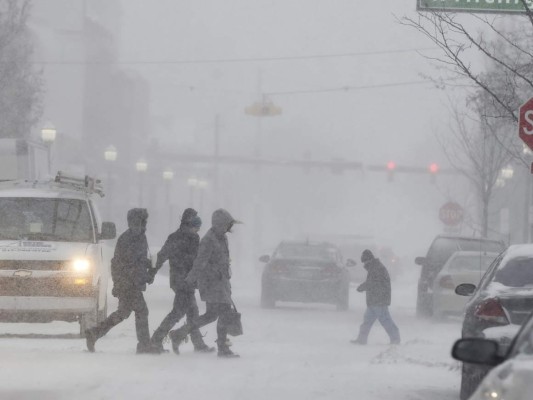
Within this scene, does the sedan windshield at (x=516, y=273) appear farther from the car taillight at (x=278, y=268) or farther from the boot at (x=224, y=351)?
the car taillight at (x=278, y=268)

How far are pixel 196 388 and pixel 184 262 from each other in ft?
12.9

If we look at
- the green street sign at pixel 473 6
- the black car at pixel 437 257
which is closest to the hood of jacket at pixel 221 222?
the green street sign at pixel 473 6

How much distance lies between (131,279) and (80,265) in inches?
50.9

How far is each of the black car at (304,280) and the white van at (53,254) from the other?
9.63m

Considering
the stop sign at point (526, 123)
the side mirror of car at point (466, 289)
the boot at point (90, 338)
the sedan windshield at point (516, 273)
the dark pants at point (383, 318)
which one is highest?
the stop sign at point (526, 123)

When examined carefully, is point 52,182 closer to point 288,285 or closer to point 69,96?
point 288,285

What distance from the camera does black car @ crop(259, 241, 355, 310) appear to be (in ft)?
88.7

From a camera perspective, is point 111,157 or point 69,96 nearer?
point 111,157

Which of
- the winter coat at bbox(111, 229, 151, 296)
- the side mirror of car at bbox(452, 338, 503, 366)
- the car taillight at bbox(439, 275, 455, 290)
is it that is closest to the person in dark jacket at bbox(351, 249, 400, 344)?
the car taillight at bbox(439, 275, 455, 290)

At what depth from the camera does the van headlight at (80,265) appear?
16141mm

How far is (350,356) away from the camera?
16.3 meters

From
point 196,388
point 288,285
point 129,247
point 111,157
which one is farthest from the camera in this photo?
point 111,157

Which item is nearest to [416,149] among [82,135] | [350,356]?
[82,135]

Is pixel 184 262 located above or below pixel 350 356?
above
